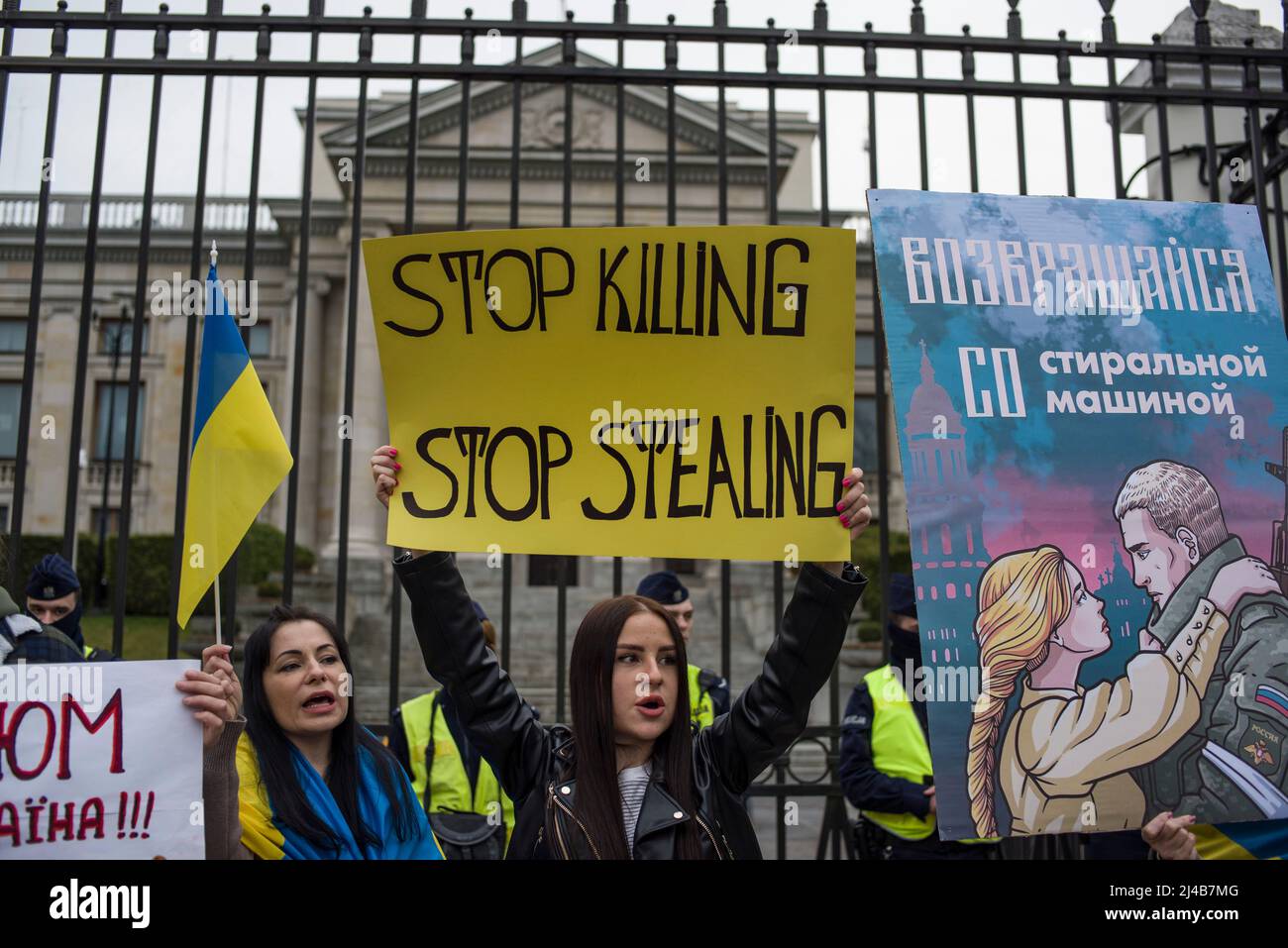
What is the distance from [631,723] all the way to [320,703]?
890mm

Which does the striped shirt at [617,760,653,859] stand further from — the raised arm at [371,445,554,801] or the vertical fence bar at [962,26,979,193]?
the vertical fence bar at [962,26,979,193]

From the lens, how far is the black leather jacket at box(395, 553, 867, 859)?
9.38ft

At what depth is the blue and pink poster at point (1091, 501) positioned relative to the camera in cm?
348

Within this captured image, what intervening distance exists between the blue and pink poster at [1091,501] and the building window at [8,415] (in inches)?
1273

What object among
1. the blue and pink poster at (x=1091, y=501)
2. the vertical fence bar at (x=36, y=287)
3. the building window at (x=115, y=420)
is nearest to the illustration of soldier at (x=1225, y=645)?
the blue and pink poster at (x=1091, y=501)

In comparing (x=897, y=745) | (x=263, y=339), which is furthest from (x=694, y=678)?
(x=263, y=339)

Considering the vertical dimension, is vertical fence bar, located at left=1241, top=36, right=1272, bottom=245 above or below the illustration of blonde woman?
above

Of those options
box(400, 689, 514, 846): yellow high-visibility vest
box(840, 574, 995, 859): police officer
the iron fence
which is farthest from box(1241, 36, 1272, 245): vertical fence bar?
box(400, 689, 514, 846): yellow high-visibility vest

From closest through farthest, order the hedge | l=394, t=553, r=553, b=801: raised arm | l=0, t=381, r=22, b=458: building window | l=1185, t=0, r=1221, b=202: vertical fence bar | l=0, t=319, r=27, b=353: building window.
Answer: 1. l=394, t=553, r=553, b=801: raised arm
2. l=1185, t=0, r=1221, b=202: vertical fence bar
3. the hedge
4. l=0, t=381, r=22, b=458: building window
5. l=0, t=319, r=27, b=353: building window

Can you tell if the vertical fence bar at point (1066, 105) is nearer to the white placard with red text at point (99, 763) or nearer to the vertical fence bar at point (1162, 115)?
the vertical fence bar at point (1162, 115)

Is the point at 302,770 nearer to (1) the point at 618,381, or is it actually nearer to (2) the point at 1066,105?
(1) the point at 618,381

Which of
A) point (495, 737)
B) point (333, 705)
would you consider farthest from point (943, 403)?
point (333, 705)

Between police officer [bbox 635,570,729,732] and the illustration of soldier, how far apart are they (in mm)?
2024
